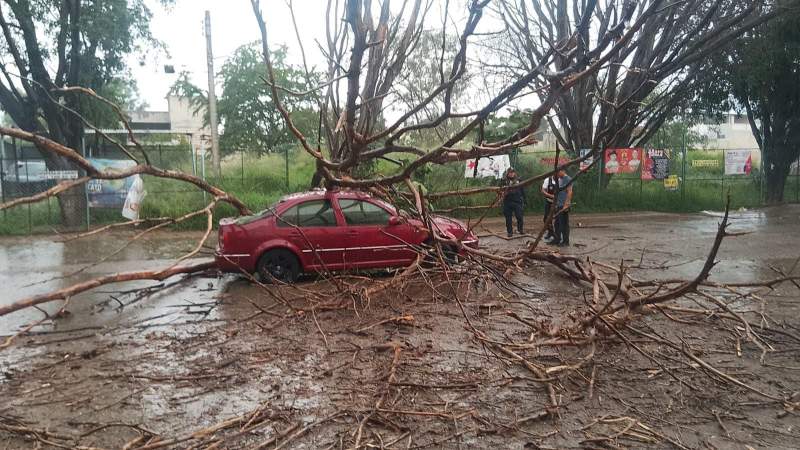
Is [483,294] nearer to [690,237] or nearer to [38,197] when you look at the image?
[38,197]

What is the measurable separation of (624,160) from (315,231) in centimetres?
1403

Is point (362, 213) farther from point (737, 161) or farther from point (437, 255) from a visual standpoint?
point (737, 161)

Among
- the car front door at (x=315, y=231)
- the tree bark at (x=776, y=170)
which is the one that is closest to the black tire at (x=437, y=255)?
the car front door at (x=315, y=231)

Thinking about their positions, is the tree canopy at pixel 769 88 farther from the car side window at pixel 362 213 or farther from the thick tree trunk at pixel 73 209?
the thick tree trunk at pixel 73 209

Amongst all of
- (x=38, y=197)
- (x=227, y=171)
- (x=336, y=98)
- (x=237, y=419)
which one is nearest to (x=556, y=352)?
(x=237, y=419)

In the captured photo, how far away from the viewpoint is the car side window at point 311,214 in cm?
855

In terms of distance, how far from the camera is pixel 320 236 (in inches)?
335

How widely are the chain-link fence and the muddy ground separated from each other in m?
8.53

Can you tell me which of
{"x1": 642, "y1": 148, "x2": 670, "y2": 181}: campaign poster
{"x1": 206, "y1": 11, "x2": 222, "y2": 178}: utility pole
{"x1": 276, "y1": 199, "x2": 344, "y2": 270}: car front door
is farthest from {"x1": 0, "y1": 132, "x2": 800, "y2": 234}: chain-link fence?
{"x1": 276, "y1": 199, "x2": 344, "y2": 270}: car front door

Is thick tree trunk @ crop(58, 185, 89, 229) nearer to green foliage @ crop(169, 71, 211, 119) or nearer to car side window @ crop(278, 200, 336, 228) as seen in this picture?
car side window @ crop(278, 200, 336, 228)

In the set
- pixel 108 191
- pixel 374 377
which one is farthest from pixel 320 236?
pixel 108 191

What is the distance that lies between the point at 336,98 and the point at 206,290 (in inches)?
223

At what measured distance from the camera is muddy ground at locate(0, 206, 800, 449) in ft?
13.1

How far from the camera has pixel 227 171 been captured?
19.5m
